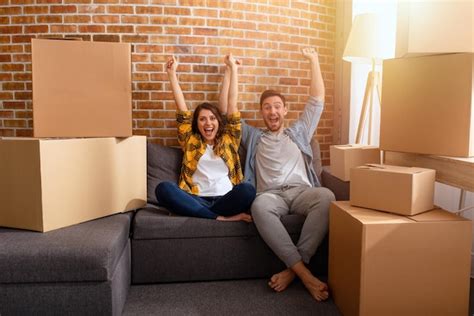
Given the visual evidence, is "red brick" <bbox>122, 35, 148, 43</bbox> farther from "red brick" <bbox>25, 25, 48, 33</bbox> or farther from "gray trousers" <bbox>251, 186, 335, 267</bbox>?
"gray trousers" <bbox>251, 186, 335, 267</bbox>

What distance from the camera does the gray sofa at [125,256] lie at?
5.36ft

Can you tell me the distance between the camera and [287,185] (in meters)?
2.49

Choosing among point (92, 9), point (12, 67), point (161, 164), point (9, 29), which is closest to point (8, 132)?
point (12, 67)

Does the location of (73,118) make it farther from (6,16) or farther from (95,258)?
(6,16)

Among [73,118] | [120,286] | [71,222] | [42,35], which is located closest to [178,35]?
[42,35]

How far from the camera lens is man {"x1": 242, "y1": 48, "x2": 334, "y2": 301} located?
2084 millimetres

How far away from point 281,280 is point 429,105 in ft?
3.53

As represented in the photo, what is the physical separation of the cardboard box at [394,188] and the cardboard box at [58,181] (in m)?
1.21

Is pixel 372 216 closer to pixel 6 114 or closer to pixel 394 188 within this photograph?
pixel 394 188

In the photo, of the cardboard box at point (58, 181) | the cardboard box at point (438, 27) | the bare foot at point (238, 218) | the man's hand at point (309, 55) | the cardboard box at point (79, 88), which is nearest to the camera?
the cardboard box at point (438, 27)

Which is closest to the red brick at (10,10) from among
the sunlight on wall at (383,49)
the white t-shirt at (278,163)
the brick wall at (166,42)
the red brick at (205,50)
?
the brick wall at (166,42)

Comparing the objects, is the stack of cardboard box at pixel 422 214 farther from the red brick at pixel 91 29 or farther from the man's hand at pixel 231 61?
the red brick at pixel 91 29

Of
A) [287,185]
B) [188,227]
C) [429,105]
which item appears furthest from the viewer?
[287,185]

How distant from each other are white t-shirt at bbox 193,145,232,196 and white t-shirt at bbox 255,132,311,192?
8.7 inches
